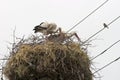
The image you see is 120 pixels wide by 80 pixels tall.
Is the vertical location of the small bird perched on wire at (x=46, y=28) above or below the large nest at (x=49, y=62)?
above

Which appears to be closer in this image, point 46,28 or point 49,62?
point 49,62

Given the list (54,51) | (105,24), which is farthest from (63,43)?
(105,24)

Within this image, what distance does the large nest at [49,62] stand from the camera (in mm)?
6543

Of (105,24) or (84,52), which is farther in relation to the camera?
(105,24)

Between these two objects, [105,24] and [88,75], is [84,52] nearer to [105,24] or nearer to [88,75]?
[88,75]

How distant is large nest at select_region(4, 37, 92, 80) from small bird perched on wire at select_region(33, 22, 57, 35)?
1.11 feet

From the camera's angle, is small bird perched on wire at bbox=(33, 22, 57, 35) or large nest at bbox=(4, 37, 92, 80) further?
small bird perched on wire at bbox=(33, 22, 57, 35)

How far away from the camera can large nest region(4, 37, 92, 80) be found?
21.5 feet

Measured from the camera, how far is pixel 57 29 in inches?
276

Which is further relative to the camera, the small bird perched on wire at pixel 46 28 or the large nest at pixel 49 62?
the small bird perched on wire at pixel 46 28

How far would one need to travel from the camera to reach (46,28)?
23.2ft

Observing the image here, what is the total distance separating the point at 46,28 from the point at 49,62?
25.8 inches

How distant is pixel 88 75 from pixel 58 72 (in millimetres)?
337

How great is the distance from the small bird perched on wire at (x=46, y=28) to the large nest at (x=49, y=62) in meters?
0.34
